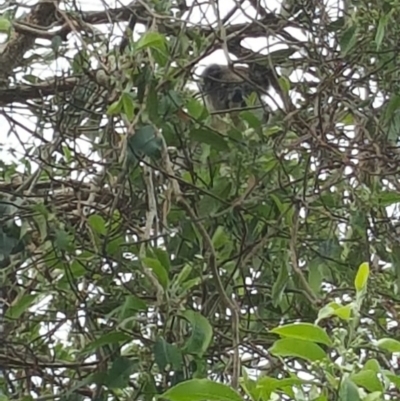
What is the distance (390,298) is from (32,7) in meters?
0.86

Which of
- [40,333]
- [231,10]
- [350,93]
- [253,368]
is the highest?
[231,10]

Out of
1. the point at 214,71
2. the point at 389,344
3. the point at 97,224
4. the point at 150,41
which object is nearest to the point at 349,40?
the point at 150,41

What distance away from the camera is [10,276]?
61.8 inches

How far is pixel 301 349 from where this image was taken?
77 cm

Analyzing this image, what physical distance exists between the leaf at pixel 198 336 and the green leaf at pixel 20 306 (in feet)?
1.11

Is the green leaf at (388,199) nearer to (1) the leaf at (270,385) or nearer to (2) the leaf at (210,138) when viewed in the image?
(2) the leaf at (210,138)

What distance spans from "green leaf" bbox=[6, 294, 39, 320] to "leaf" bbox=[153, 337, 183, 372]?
0.33 metres

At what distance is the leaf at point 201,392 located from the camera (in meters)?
0.75

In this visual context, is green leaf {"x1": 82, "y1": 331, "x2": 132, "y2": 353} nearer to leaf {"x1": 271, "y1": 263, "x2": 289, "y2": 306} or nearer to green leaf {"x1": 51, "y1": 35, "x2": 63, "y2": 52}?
leaf {"x1": 271, "y1": 263, "x2": 289, "y2": 306}

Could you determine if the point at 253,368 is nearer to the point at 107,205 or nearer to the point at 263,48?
the point at 107,205

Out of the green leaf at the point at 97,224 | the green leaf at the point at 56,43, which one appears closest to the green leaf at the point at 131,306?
the green leaf at the point at 97,224

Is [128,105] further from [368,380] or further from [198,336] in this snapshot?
[368,380]

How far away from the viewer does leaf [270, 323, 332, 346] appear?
741 millimetres

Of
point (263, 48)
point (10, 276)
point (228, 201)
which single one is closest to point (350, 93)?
point (263, 48)
